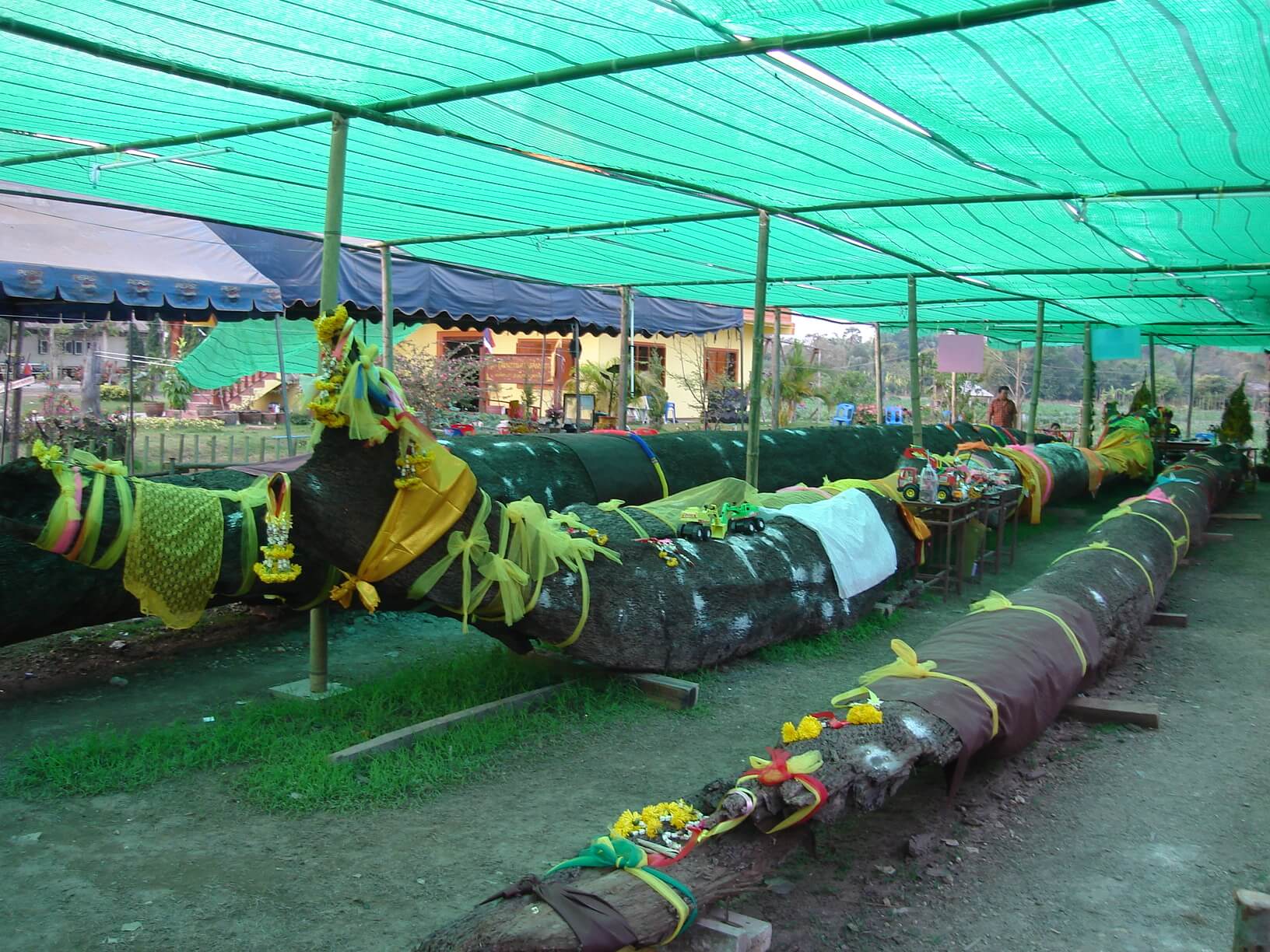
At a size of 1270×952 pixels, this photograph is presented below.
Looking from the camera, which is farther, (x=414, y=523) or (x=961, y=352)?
(x=961, y=352)

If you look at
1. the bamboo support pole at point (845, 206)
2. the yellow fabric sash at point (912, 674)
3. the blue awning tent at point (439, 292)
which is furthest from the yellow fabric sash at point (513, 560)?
the blue awning tent at point (439, 292)

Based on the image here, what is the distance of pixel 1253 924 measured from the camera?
1712 mm

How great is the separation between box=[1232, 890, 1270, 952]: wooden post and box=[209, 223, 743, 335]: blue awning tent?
24.0ft

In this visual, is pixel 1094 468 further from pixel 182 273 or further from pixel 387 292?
pixel 182 273

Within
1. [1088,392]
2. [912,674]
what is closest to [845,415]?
[1088,392]

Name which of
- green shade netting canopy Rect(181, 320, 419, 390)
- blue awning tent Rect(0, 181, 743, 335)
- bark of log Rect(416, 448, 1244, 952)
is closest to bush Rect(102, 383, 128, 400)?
green shade netting canopy Rect(181, 320, 419, 390)

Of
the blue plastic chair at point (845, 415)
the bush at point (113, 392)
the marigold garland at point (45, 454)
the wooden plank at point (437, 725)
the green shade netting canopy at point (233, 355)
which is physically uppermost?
the green shade netting canopy at point (233, 355)

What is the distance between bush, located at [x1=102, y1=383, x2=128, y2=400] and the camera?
18344 millimetres

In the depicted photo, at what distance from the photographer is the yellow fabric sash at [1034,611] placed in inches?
170

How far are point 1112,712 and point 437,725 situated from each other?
9.74 feet

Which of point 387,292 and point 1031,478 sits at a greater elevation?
point 387,292

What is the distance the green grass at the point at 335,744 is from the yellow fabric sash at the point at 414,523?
1.90 feet

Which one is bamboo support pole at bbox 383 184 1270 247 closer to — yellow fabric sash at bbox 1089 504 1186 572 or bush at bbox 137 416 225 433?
yellow fabric sash at bbox 1089 504 1186 572

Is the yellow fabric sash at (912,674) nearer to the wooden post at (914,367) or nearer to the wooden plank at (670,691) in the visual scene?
the wooden plank at (670,691)
